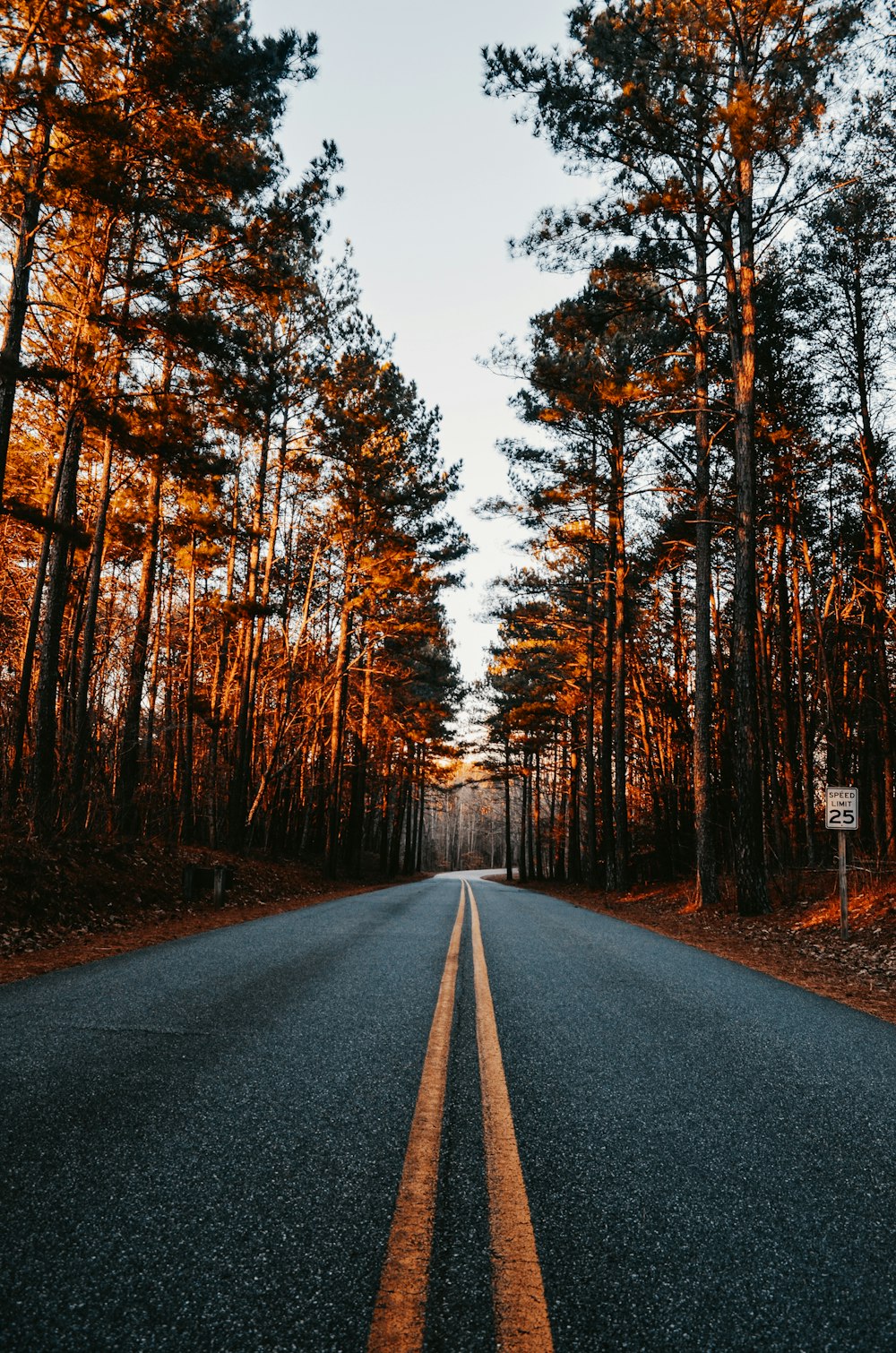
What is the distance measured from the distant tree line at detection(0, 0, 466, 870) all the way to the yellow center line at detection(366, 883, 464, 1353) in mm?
8991

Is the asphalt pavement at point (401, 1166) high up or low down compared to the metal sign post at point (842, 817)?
down

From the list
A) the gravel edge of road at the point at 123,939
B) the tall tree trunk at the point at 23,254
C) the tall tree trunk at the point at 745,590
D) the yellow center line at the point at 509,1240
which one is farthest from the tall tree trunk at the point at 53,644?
the tall tree trunk at the point at 745,590

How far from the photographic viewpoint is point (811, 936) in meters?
9.70

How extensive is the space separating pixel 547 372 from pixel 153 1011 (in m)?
14.5

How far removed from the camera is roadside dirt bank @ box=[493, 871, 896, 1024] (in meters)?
6.78

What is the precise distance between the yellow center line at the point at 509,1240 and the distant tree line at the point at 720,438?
33.3ft

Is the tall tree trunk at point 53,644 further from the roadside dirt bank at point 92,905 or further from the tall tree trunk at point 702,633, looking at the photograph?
the tall tree trunk at point 702,633

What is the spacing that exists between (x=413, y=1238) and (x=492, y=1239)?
0.75 ft

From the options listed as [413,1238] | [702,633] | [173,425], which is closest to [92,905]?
[173,425]

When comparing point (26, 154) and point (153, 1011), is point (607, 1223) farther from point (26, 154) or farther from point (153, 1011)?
point (26, 154)

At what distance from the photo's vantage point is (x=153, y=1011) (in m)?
4.47

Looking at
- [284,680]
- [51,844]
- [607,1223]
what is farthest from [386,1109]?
[284,680]

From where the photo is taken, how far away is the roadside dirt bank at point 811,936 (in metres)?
6.78

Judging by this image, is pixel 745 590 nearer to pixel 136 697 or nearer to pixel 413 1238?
pixel 136 697
